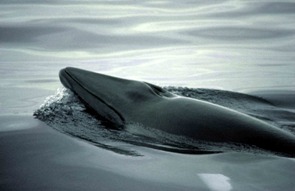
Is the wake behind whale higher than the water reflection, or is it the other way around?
the wake behind whale

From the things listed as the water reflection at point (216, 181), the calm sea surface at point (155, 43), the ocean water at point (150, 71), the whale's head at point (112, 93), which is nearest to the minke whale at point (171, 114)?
the whale's head at point (112, 93)

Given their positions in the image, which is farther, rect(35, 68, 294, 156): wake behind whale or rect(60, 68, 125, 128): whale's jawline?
rect(60, 68, 125, 128): whale's jawline

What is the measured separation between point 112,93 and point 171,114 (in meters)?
1.17

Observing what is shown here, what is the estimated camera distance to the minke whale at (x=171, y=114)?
22.9 ft

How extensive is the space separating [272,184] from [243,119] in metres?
1.72

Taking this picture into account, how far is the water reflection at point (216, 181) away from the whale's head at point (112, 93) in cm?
217

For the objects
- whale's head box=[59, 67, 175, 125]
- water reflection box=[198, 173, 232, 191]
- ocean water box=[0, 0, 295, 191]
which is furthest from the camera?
whale's head box=[59, 67, 175, 125]

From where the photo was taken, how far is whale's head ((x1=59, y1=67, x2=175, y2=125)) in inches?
320

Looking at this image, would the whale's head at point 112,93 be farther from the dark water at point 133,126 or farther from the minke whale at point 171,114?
the dark water at point 133,126

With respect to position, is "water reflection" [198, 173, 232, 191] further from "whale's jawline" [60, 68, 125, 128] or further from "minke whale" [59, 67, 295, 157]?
"whale's jawline" [60, 68, 125, 128]

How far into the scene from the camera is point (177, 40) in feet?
60.0

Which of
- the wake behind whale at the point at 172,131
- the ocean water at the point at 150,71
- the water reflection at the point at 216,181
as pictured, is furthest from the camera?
the wake behind whale at the point at 172,131

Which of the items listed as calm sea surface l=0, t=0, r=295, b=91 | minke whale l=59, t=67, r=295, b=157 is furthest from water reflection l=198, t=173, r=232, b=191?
calm sea surface l=0, t=0, r=295, b=91

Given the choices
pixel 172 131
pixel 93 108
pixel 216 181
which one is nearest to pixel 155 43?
pixel 93 108
